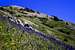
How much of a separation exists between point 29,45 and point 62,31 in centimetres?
9714

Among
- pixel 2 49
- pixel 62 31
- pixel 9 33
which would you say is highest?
pixel 62 31

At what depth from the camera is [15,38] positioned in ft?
81.8

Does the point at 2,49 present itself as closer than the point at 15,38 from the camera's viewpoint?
Yes

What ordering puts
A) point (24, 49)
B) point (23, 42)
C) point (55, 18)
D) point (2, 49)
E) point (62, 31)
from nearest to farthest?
1. point (2, 49)
2. point (24, 49)
3. point (23, 42)
4. point (62, 31)
5. point (55, 18)

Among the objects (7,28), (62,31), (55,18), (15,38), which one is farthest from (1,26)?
(55,18)

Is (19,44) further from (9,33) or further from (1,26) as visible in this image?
(1,26)

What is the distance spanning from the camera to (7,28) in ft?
87.9

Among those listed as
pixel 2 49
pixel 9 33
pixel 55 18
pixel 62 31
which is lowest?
pixel 2 49

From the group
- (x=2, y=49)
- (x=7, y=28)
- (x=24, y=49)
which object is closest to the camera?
(x=2, y=49)

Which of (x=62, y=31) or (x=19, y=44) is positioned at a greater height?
(x=62, y=31)

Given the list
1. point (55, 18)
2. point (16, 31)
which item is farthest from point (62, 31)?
point (16, 31)

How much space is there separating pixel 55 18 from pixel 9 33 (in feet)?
419

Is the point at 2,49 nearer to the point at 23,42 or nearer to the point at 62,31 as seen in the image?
the point at 23,42

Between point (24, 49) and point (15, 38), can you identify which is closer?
point (24, 49)
